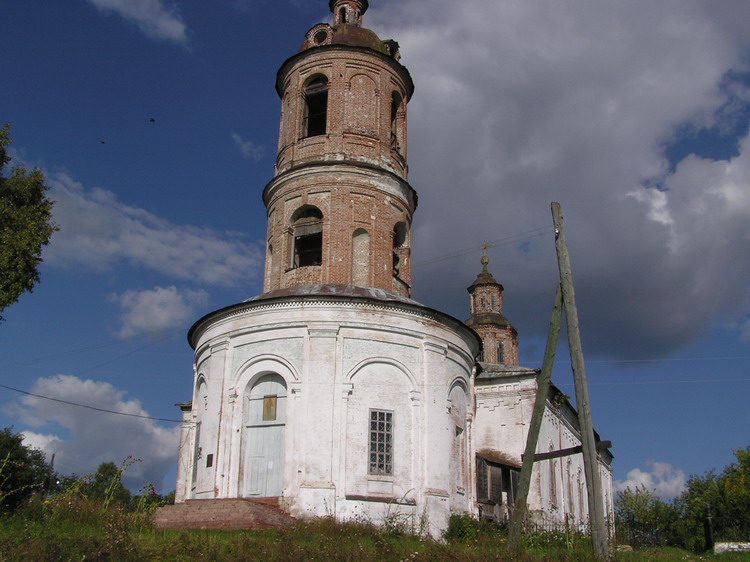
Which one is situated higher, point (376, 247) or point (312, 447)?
point (376, 247)

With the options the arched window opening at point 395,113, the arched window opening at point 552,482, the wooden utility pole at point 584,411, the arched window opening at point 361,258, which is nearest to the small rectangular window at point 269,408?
the arched window opening at point 361,258

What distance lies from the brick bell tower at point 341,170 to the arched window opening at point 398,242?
0.03 meters

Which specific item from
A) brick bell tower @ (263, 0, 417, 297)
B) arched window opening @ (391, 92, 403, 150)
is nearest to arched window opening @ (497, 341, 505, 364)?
brick bell tower @ (263, 0, 417, 297)

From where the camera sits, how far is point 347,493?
18.3 m

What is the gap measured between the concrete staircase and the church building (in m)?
1.28

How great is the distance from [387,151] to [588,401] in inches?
486

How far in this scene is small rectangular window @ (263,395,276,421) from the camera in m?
19.6

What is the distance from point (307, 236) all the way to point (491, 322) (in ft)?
67.0

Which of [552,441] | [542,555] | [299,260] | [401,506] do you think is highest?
[299,260]

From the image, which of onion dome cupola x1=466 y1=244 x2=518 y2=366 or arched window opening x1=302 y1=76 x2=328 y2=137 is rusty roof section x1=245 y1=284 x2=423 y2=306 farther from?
onion dome cupola x1=466 y1=244 x2=518 y2=366

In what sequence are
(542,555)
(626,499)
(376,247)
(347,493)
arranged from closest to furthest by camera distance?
(542,555), (347,493), (376,247), (626,499)

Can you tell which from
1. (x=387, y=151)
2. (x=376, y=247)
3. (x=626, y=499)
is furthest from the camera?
(x=626, y=499)

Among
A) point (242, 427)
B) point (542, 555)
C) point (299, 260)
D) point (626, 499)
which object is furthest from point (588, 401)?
point (626, 499)

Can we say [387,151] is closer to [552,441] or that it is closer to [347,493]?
[347,493]
